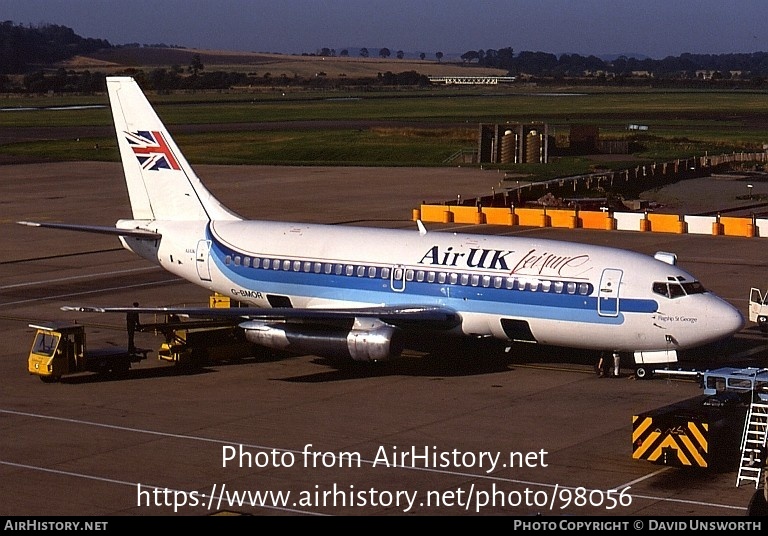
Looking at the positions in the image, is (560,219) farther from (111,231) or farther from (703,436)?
(703,436)

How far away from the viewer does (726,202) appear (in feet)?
294

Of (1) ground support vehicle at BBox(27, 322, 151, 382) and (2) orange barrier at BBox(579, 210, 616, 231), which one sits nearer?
(1) ground support vehicle at BBox(27, 322, 151, 382)

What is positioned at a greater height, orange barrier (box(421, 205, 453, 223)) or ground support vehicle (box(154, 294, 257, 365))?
ground support vehicle (box(154, 294, 257, 365))

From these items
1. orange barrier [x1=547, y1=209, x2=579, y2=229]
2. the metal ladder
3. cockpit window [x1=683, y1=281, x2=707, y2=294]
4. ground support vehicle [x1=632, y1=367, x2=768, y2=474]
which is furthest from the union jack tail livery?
orange barrier [x1=547, y1=209, x2=579, y2=229]

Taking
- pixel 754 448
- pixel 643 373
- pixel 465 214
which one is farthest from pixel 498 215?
pixel 754 448

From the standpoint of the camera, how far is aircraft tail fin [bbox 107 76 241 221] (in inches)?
1804

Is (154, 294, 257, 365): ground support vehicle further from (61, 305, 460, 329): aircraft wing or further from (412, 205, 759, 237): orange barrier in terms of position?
(412, 205, 759, 237): orange barrier

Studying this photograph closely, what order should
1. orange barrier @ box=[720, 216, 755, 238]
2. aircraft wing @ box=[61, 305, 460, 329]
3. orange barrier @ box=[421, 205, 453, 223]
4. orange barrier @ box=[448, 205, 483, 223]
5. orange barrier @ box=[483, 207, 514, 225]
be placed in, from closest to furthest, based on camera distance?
1. aircraft wing @ box=[61, 305, 460, 329]
2. orange barrier @ box=[720, 216, 755, 238]
3. orange barrier @ box=[483, 207, 514, 225]
4. orange barrier @ box=[448, 205, 483, 223]
5. orange barrier @ box=[421, 205, 453, 223]

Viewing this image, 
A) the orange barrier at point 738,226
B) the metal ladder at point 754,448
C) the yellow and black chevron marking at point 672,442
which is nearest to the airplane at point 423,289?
the metal ladder at point 754,448

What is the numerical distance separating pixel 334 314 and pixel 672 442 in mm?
12842

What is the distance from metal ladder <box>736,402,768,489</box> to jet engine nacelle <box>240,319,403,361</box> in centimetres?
1118

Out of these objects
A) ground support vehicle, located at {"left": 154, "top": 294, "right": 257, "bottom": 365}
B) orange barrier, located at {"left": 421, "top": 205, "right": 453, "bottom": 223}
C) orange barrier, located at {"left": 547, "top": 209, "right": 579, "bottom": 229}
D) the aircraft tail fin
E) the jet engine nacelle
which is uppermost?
the aircraft tail fin

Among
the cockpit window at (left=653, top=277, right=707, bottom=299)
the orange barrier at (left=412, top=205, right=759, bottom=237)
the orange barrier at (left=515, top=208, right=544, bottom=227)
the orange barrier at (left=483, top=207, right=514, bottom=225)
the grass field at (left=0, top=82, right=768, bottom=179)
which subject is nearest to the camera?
the cockpit window at (left=653, top=277, right=707, bottom=299)

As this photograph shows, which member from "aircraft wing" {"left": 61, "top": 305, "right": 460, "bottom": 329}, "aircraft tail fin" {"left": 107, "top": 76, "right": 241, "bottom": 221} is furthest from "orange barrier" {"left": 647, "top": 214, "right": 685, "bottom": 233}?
"aircraft wing" {"left": 61, "top": 305, "right": 460, "bottom": 329}
